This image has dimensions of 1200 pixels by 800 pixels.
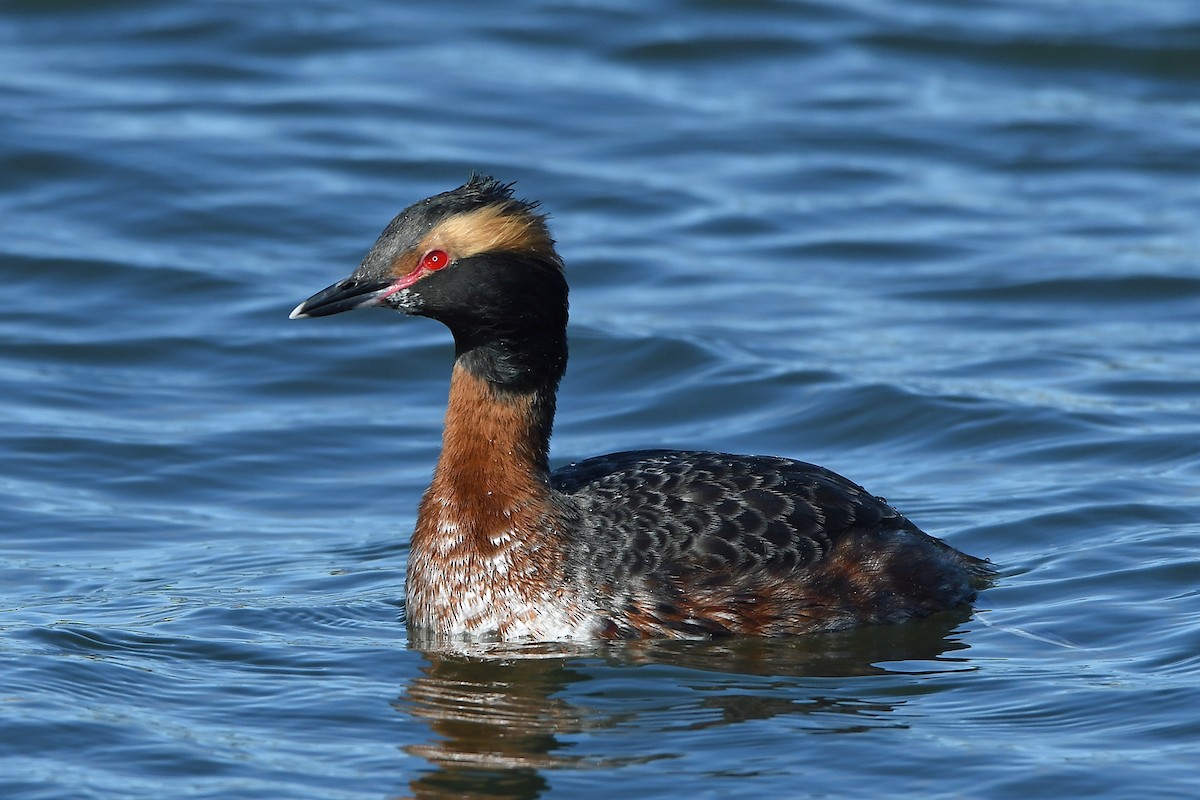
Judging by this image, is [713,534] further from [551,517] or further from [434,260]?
[434,260]

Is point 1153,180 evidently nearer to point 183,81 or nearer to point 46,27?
point 183,81

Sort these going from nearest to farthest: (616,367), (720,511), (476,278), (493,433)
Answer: (476,278), (720,511), (493,433), (616,367)

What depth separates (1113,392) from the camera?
14703 mm

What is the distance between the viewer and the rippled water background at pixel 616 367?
29.0 ft

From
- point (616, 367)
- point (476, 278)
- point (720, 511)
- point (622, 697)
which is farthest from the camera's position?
point (616, 367)

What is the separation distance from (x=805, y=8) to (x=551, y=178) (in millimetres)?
6444

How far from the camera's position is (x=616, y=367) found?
15539mm

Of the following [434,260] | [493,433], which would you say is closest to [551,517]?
[493,433]

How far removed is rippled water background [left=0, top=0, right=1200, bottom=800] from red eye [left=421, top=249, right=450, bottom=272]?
1938 mm

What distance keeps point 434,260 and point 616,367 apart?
5.65m

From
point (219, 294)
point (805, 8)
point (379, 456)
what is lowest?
point (379, 456)

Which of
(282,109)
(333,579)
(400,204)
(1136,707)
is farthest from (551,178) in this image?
(1136,707)

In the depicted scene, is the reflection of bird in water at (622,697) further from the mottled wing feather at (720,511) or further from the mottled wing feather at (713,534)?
the mottled wing feather at (720,511)

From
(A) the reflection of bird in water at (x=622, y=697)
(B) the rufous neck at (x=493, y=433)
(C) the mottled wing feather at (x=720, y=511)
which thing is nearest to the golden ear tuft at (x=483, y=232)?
(B) the rufous neck at (x=493, y=433)
